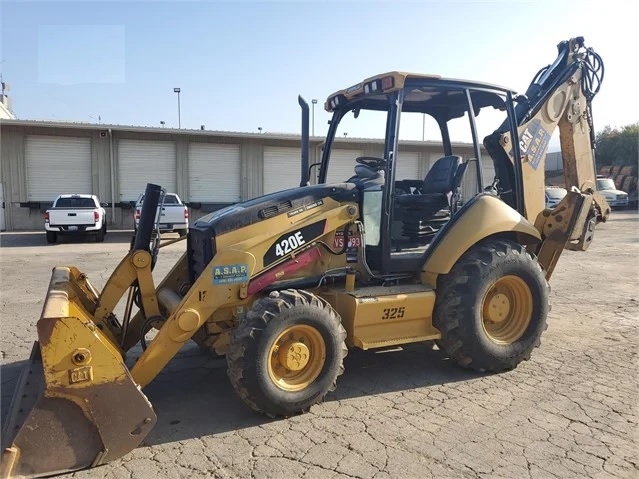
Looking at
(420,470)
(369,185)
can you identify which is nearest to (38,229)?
(369,185)

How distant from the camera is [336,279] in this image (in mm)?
4762

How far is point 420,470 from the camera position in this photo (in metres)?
3.35

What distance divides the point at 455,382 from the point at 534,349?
1432 mm

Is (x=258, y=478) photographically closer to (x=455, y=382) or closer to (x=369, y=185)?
(x=455, y=382)

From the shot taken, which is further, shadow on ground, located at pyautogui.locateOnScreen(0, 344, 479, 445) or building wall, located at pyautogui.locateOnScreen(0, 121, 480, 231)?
building wall, located at pyautogui.locateOnScreen(0, 121, 480, 231)

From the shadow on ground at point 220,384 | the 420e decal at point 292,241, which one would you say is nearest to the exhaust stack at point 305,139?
the 420e decal at point 292,241

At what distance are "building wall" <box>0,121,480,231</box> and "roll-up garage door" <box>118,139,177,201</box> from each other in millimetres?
192

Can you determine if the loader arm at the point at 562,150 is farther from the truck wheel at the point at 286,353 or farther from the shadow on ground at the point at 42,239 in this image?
the shadow on ground at the point at 42,239

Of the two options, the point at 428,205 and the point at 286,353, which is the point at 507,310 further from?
the point at 286,353

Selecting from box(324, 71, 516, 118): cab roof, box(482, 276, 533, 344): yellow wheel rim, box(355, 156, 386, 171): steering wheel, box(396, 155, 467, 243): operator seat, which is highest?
box(324, 71, 516, 118): cab roof

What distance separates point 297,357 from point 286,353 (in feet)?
0.34

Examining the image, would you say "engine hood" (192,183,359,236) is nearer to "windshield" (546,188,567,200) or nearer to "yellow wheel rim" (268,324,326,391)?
"yellow wheel rim" (268,324,326,391)

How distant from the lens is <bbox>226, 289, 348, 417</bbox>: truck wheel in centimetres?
384

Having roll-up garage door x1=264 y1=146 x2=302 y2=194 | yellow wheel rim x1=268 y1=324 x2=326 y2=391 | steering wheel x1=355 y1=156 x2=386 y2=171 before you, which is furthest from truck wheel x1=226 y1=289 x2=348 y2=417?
roll-up garage door x1=264 y1=146 x2=302 y2=194
